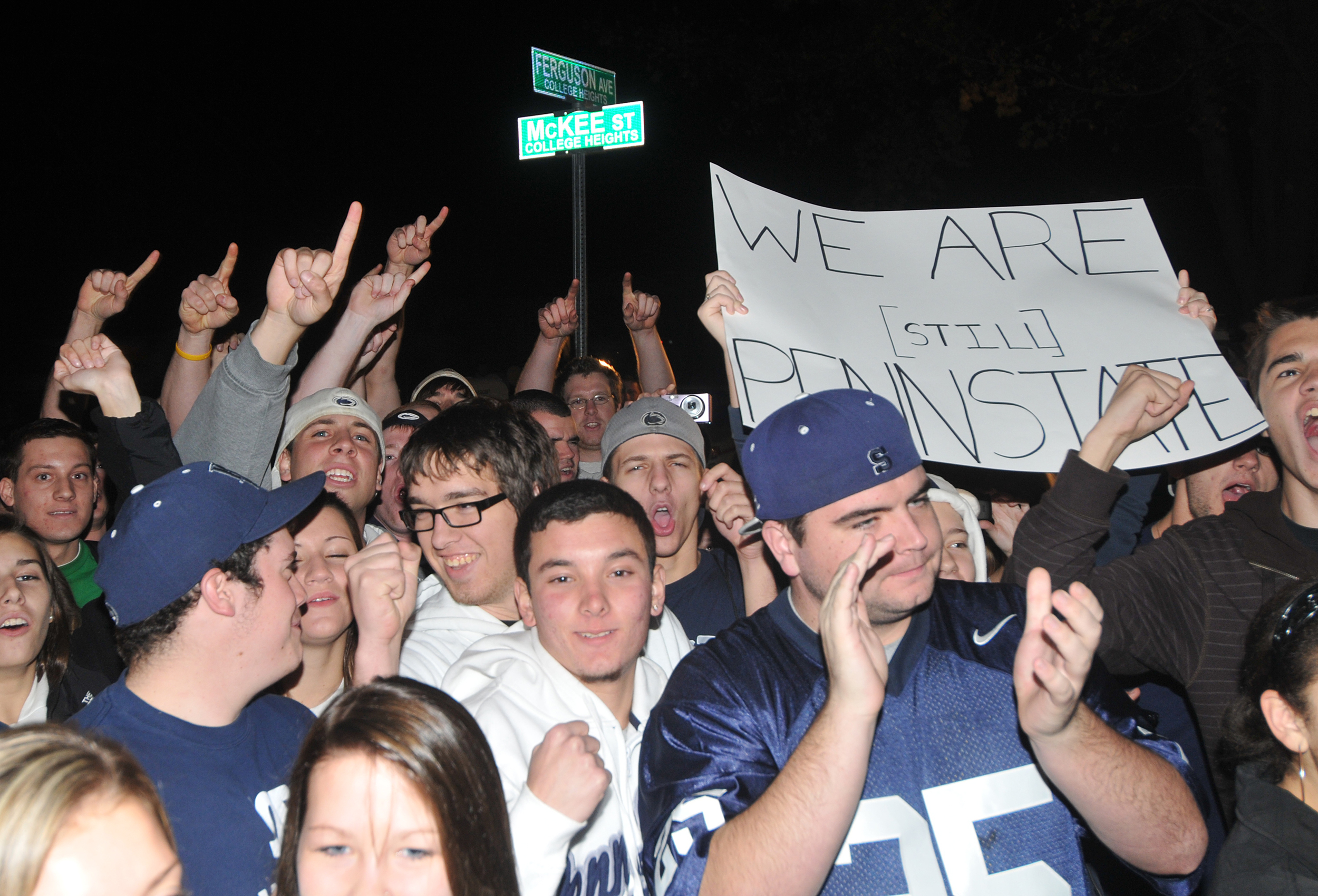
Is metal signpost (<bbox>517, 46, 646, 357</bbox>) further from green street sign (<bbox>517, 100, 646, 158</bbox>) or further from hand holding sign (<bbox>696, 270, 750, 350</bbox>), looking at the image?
hand holding sign (<bbox>696, 270, 750, 350</bbox>)

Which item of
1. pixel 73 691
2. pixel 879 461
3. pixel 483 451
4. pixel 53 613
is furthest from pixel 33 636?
pixel 879 461

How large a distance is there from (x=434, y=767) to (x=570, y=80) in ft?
27.5

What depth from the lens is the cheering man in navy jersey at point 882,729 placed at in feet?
6.57

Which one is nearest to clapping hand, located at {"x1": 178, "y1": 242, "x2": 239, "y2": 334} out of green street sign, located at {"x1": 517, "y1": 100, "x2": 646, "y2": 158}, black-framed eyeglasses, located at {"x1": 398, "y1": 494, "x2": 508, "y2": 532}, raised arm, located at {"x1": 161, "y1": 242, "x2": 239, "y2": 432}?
raised arm, located at {"x1": 161, "y1": 242, "x2": 239, "y2": 432}

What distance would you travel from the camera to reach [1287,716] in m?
2.09

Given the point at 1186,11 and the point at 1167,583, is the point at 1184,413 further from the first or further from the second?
the point at 1186,11

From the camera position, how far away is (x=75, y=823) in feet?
5.24

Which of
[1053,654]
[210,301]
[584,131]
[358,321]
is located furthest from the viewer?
[584,131]

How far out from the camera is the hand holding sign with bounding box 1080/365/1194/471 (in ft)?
9.30

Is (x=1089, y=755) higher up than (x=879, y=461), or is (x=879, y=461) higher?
(x=879, y=461)

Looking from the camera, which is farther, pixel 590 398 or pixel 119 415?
pixel 590 398

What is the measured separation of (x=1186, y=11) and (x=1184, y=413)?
9.37 m

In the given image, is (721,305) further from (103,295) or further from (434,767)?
(103,295)

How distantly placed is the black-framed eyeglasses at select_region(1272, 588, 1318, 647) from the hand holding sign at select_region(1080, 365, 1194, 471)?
680 mm
